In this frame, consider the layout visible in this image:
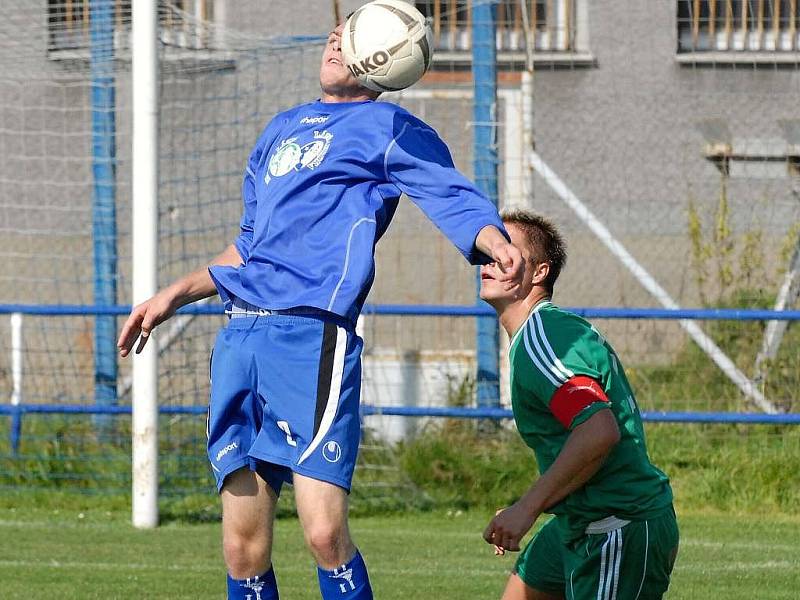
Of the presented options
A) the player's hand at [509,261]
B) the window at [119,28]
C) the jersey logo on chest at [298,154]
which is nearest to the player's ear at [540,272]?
the player's hand at [509,261]

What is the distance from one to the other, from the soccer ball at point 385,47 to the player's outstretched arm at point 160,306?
74cm

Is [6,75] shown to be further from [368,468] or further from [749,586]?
[749,586]

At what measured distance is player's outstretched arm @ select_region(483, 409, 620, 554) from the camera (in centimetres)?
319

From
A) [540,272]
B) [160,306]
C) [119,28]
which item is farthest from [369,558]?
[119,28]

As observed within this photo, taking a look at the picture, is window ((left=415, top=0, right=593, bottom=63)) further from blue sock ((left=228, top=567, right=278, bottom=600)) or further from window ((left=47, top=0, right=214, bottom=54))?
blue sock ((left=228, top=567, right=278, bottom=600))

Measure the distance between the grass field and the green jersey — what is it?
7.59 feet

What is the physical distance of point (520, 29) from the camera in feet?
37.5

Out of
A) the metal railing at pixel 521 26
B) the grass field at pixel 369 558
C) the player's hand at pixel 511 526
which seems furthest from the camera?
the metal railing at pixel 521 26

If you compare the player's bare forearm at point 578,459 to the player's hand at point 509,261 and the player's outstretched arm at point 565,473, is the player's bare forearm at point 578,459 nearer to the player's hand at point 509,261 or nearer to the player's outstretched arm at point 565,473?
the player's outstretched arm at point 565,473

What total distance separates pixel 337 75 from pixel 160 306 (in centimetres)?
88

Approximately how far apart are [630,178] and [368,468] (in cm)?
405

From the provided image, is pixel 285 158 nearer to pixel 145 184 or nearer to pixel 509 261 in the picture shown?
pixel 509 261

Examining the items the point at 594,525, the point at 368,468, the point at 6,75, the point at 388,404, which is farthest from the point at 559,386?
the point at 6,75

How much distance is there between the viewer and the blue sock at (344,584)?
12.5ft
